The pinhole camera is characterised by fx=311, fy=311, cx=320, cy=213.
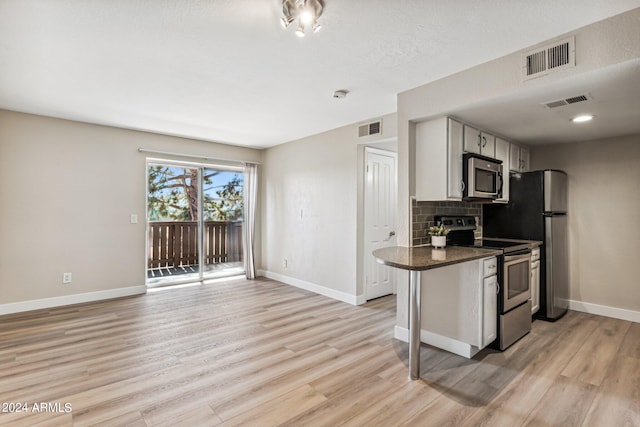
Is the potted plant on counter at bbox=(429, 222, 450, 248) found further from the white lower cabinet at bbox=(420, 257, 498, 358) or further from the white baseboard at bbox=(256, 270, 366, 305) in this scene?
the white baseboard at bbox=(256, 270, 366, 305)

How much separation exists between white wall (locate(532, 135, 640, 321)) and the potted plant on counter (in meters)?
2.28

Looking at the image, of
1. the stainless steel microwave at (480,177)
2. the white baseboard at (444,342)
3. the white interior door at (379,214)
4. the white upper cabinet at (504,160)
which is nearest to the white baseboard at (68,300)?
the white interior door at (379,214)

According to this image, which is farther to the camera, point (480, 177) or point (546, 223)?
point (546, 223)

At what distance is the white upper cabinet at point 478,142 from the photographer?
3.14 metres

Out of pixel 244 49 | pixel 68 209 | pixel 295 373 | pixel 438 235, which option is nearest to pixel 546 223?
pixel 438 235

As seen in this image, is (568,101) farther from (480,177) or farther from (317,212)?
(317,212)

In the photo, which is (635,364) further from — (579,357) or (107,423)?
(107,423)

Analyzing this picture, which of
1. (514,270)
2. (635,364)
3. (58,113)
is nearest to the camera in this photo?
(635,364)

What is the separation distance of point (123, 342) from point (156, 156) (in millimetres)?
2984

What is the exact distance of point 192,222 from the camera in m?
5.53

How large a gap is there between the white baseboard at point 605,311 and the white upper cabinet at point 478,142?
238 centimetres

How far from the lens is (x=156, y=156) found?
4.98m

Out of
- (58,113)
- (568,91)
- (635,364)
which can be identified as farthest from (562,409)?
(58,113)

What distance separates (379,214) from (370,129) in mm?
1290
